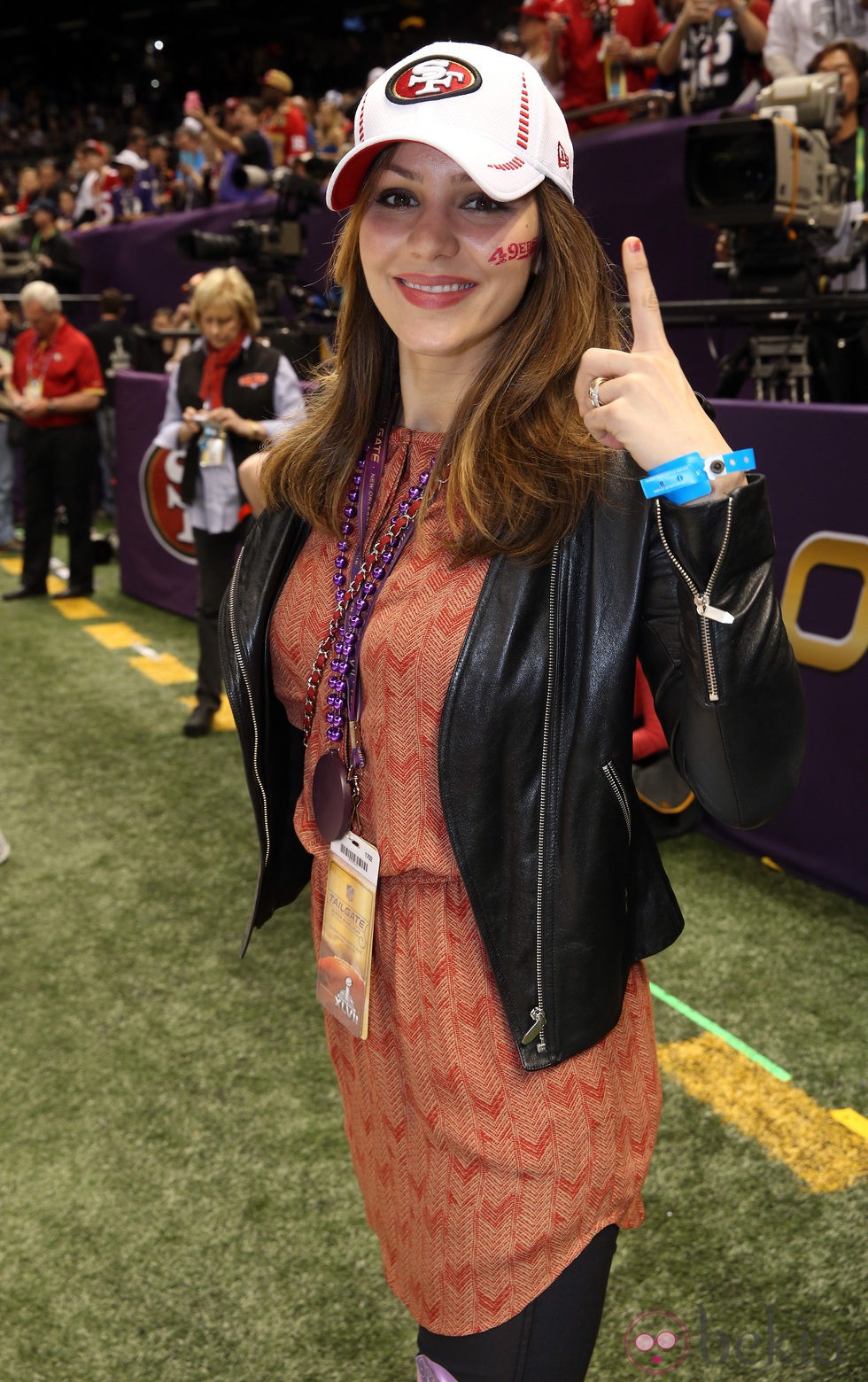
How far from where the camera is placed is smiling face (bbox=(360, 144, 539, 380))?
124cm

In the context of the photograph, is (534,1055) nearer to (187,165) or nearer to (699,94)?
(699,94)

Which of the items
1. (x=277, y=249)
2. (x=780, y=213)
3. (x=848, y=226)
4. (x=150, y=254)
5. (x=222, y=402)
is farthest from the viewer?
(x=150, y=254)

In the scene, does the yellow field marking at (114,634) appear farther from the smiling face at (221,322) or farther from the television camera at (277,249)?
the smiling face at (221,322)

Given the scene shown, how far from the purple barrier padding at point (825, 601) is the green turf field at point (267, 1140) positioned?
15 centimetres

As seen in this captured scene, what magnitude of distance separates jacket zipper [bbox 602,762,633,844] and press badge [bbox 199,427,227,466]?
12.7 feet

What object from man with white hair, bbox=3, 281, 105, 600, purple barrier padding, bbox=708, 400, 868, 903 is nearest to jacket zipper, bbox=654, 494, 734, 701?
purple barrier padding, bbox=708, 400, 868, 903

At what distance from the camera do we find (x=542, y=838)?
1.20m

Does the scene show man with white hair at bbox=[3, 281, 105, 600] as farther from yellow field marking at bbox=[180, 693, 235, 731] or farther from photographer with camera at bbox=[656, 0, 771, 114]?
photographer with camera at bbox=[656, 0, 771, 114]

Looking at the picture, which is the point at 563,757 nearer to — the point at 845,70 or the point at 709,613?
the point at 709,613

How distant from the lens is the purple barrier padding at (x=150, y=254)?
9586 mm

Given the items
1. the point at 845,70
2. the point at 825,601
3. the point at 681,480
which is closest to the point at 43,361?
the point at 845,70

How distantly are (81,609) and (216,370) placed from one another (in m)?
2.78

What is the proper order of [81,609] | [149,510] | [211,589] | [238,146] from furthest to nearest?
1. [238,146]
2. [81,609]
3. [149,510]
4. [211,589]

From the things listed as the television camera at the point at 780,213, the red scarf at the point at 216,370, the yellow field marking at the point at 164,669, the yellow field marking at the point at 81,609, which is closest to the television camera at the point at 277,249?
the red scarf at the point at 216,370
